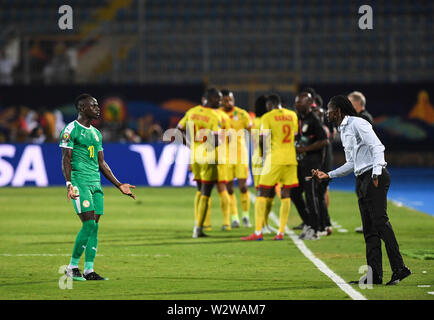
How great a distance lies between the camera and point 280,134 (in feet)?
45.5

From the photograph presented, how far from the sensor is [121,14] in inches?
1486

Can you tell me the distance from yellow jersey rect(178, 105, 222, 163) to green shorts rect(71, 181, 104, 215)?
4995 millimetres

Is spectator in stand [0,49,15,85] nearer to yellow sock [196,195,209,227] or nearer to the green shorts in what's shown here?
yellow sock [196,195,209,227]

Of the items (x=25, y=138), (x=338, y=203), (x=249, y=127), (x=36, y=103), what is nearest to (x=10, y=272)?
(x=249, y=127)

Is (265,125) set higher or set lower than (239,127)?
higher

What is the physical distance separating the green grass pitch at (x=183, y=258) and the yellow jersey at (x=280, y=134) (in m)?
1.29

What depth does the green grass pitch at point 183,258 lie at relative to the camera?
9000 mm

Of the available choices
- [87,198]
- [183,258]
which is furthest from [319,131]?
[87,198]

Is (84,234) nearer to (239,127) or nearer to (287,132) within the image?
(287,132)

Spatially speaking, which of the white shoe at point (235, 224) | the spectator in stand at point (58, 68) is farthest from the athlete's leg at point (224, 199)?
the spectator in stand at point (58, 68)

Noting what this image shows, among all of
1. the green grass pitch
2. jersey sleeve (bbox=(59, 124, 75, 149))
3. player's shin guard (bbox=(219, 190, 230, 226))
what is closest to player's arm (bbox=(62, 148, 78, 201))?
jersey sleeve (bbox=(59, 124, 75, 149))

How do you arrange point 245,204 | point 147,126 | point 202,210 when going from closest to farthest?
point 202,210
point 245,204
point 147,126

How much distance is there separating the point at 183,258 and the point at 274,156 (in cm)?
273

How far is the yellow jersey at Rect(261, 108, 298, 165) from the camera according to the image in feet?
45.4
